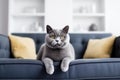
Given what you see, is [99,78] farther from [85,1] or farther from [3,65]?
[85,1]

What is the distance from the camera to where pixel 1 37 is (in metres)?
1.99

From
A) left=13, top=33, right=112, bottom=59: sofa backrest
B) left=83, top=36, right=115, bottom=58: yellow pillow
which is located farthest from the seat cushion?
left=13, top=33, right=112, bottom=59: sofa backrest

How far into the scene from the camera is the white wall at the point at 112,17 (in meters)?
3.05

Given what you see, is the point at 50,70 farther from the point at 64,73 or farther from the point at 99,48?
the point at 99,48

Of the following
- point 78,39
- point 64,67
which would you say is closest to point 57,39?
point 64,67

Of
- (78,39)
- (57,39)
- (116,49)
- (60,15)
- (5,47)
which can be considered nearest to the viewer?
(57,39)

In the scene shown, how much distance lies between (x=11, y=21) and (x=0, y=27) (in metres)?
0.22

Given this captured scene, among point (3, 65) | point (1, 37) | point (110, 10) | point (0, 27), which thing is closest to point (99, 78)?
point (3, 65)

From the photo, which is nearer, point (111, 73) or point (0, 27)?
point (111, 73)

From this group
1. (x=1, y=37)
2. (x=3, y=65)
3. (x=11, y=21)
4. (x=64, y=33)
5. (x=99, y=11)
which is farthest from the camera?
(x=99, y=11)

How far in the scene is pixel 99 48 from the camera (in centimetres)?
204

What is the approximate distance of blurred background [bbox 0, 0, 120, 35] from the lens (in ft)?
9.83

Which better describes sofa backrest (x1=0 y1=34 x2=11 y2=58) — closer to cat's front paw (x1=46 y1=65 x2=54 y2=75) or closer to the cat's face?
the cat's face

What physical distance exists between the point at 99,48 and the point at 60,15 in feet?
3.66
